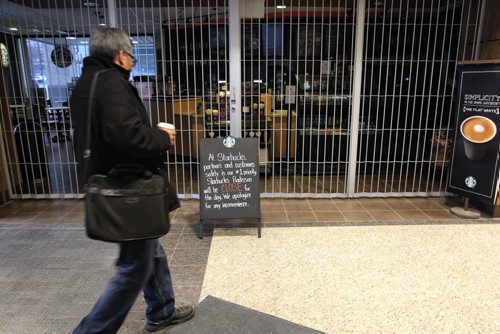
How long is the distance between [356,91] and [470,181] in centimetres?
145

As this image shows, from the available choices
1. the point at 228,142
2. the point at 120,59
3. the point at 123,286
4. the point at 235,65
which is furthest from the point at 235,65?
the point at 123,286

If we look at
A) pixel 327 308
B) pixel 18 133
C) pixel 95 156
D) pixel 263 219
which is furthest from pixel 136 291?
pixel 18 133

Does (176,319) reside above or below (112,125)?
below

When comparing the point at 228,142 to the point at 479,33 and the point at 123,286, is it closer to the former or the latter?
the point at 123,286

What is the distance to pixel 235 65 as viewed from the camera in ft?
13.0

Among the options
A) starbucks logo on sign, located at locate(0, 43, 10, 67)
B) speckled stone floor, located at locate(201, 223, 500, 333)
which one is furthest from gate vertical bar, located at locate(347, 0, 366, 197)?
starbucks logo on sign, located at locate(0, 43, 10, 67)

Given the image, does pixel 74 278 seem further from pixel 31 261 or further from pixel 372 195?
pixel 372 195

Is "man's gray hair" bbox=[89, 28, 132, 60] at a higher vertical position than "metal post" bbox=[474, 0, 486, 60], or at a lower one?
lower

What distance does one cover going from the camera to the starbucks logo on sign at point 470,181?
3.63 m

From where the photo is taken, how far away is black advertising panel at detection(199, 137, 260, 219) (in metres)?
3.22

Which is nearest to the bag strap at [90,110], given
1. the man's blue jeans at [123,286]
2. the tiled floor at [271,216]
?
the man's blue jeans at [123,286]

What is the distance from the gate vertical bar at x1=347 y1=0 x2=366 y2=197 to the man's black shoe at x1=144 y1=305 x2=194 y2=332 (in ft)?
8.80

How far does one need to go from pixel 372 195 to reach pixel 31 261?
3458 millimetres

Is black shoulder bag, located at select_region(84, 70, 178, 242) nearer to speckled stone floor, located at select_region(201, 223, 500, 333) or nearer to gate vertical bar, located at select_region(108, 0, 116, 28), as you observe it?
speckled stone floor, located at select_region(201, 223, 500, 333)
